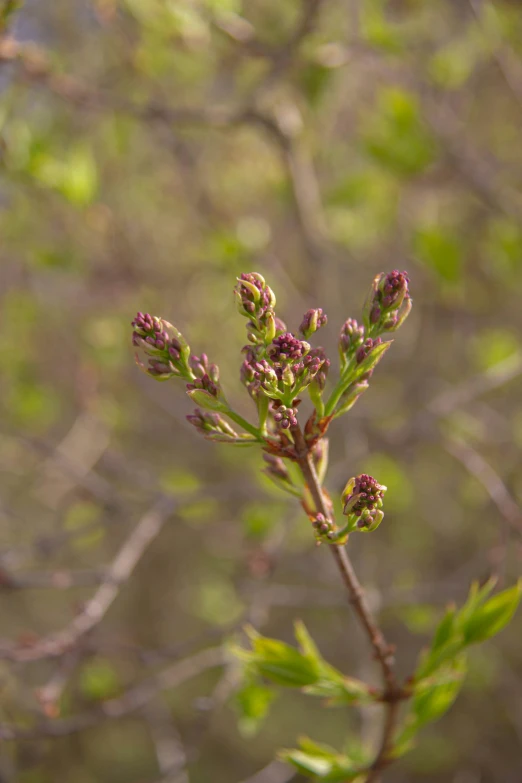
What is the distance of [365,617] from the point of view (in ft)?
3.26

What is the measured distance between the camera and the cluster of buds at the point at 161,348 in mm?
838

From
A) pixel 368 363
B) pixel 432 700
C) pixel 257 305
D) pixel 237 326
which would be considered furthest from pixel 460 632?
pixel 237 326

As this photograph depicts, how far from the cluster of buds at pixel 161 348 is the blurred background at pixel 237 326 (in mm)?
1124

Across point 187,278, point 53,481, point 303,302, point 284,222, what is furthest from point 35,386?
point 284,222

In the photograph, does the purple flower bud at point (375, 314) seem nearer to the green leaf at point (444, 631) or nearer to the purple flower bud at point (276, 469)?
the purple flower bud at point (276, 469)

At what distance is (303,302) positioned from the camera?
3.53 metres

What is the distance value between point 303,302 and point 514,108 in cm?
189

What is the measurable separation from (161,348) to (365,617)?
49 cm

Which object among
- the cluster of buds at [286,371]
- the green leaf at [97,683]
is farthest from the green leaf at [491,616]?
the green leaf at [97,683]

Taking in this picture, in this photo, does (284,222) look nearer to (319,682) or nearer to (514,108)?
(514,108)

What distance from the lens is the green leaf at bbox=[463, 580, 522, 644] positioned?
1.11 meters

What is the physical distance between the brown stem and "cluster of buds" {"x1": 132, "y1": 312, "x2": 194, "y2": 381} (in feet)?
0.53

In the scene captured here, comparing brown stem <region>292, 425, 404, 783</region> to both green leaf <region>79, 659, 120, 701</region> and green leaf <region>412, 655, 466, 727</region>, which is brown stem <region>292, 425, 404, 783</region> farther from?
green leaf <region>79, 659, 120, 701</region>

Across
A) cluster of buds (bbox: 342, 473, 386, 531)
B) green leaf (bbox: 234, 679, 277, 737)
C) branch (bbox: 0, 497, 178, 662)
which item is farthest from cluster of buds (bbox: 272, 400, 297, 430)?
branch (bbox: 0, 497, 178, 662)
